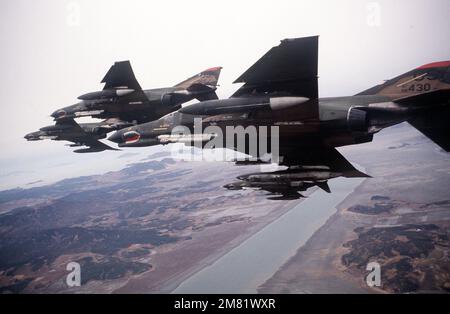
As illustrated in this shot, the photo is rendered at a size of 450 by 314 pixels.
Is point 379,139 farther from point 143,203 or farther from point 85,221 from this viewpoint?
point 85,221

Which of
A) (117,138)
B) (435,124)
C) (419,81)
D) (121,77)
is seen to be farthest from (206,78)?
(435,124)

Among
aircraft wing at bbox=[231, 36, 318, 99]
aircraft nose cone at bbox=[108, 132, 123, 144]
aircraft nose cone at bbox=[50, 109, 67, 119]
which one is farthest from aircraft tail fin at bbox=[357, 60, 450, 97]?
aircraft nose cone at bbox=[50, 109, 67, 119]

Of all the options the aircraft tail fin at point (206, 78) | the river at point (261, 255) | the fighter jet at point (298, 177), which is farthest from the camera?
the river at point (261, 255)

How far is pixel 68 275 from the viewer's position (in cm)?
7225

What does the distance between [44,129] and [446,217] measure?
7460cm

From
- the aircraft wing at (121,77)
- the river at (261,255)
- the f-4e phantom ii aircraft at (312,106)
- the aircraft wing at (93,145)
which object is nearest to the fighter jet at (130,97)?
the aircraft wing at (121,77)

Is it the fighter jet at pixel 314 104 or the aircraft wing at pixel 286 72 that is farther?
the fighter jet at pixel 314 104

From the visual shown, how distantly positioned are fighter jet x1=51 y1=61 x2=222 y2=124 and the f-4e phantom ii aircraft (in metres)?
5.44

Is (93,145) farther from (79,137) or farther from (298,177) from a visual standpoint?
(298,177)

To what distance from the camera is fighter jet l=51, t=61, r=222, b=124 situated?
17.8 m

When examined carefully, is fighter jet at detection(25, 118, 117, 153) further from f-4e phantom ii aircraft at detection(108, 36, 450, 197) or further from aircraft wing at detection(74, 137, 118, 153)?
f-4e phantom ii aircraft at detection(108, 36, 450, 197)

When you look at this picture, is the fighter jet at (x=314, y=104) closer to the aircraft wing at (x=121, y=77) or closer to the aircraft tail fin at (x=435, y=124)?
the aircraft tail fin at (x=435, y=124)

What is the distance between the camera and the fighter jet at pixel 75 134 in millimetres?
19719
